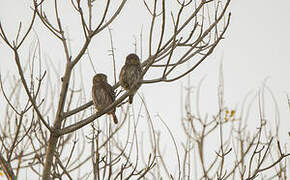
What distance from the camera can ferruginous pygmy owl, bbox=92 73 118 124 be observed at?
641 cm

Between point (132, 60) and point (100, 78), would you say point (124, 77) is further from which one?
point (100, 78)

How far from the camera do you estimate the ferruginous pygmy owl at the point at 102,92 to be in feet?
21.0

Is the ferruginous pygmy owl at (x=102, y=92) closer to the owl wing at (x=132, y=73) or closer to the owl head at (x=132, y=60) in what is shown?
the owl wing at (x=132, y=73)

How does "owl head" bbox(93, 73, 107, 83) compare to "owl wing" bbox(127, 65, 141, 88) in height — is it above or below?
above

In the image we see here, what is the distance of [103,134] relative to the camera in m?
4.91

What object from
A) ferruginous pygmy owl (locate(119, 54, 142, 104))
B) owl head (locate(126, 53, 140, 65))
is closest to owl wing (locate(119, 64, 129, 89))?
ferruginous pygmy owl (locate(119, 54, 142, 104))

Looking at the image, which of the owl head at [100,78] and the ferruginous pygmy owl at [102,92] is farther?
the owl head at [100,78]

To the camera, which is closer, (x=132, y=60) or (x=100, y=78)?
(x=132, y=60)

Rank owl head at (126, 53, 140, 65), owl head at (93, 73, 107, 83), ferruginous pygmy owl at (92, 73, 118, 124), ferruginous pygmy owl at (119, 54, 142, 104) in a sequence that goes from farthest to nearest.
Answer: owl head at (93, 73, 107, 83) < owl head at (126, 53, 140, 65) < ferruginous pygmy owl at (119, 54, 142, 104) < ferruginous pygmy owl at (92, 73, 118, 124)

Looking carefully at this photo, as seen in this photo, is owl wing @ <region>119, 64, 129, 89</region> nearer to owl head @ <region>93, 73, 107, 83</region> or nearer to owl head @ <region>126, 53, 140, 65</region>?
owl head @ <region>126, 53, 140, 65</region>

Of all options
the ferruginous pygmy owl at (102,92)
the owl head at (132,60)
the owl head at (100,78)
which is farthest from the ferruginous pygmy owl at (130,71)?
the owl head at (100,78)

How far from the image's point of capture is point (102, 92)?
22.0 feet

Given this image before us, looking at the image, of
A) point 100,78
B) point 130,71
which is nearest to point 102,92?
point 100,78

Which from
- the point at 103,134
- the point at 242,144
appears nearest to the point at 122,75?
the point at 103,134
